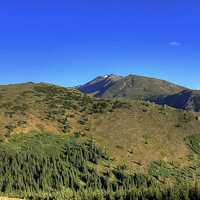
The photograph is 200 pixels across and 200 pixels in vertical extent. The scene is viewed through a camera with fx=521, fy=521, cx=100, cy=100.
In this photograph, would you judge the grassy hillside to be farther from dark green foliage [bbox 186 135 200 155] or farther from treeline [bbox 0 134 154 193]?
dark green foliage [bbox 186 135 200 155]

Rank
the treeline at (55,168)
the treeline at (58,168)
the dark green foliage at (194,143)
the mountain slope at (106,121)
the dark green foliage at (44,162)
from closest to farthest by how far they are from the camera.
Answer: the treeline at (58,168)
the dark green foliage at (44,162)
the treeline at (55,168)
the mountain slope at (106,121)
the dark green foliage at (194,143)

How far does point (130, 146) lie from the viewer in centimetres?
15138

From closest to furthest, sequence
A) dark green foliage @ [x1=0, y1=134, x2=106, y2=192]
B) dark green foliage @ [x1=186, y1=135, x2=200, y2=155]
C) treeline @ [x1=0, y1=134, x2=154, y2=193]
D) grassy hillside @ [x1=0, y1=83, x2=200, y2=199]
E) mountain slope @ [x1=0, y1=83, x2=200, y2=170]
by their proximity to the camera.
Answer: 1. dark green foliage @ [x1=0, y1=134, x2=106, y2=192]
2. treeline @ [x1=0, y1=134, x2=154, y2=193]
3. grassy hillside @ [x1=0, y1=83, x2=200, y2=199]
4. mountain slope @ [x1=0, y1=83, x2=200, y2=170]
5. dark green foliage @ [x1=186, y1=135, x2=200, y2=155]

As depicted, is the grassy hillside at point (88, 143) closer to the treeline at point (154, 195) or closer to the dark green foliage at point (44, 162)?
the dark green foliage at point (44, 162)

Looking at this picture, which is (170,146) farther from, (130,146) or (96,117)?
(96,117)

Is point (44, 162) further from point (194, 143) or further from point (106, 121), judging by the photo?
point (194, 143)

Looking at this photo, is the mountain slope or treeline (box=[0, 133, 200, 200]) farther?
the mountain slope

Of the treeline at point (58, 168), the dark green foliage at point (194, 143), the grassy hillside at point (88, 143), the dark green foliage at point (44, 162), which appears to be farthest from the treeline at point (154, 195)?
the dark green foliage at point (194, 143)

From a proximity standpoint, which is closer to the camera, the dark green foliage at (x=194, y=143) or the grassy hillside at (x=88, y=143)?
the grassy hillside at (x=88, y=143)

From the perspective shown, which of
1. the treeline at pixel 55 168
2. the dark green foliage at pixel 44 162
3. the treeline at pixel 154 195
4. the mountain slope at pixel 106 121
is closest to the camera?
the treeline at pixel 154 195

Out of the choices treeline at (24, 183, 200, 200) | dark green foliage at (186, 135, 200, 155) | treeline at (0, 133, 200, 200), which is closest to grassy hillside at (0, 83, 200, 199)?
treeline at (0, 133, 200, 200)

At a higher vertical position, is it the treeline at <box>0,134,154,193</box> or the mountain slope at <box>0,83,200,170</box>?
the mountain slope at <box>0,83,200,170</box>

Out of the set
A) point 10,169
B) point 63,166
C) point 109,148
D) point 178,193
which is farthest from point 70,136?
point 178,193

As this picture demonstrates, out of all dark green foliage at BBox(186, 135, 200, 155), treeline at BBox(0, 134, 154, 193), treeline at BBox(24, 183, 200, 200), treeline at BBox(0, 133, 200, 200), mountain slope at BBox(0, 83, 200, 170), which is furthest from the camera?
dark green foliage at BBox(186, 135, 200, 155)
